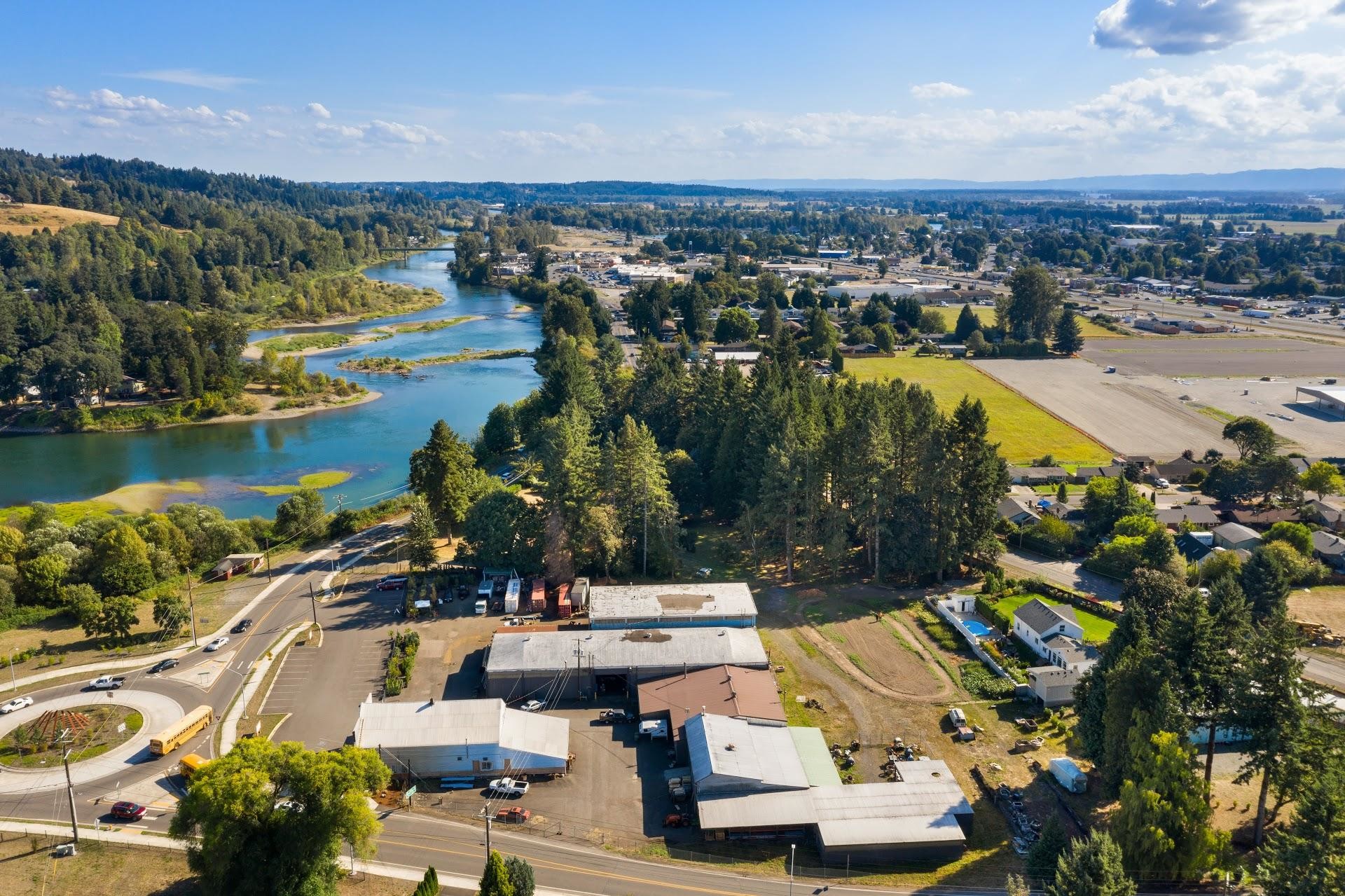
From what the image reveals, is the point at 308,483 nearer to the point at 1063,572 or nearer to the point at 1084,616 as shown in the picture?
the point at 1063,572

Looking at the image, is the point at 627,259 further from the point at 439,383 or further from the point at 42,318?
the point at 42,318

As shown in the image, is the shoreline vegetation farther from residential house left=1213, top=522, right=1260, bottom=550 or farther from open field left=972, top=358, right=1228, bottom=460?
residential house left=1213, top=522, right=1260, bottom=550

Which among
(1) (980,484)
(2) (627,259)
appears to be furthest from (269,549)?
(2) (627,259)

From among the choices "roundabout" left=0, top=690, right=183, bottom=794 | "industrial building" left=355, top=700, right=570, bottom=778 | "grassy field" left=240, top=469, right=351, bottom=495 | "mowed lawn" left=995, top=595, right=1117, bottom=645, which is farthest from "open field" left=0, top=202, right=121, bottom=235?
"mowed lawn" left=995, top=595, right=1117, bottom=645

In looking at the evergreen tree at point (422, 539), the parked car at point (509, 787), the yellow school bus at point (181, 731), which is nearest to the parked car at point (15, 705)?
the yellow school bus at point (181, 731)

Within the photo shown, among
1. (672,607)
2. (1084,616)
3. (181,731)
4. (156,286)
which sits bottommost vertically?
(1084,616)

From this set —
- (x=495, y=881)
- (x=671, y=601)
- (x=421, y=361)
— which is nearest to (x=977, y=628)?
(x=671, y=601)
